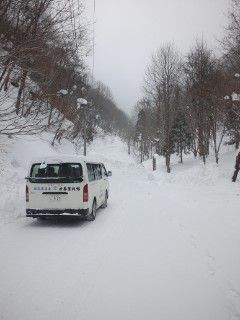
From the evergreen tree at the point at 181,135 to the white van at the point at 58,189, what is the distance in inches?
1364

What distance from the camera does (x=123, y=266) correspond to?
6.38 meters

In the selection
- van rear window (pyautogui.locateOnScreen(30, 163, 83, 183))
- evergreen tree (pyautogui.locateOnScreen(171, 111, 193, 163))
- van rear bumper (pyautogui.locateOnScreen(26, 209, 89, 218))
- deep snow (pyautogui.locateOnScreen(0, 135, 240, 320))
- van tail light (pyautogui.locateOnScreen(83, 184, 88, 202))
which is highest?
evergreen tree (pyautogui.locateOnScreen(171, 111, 193, 163))


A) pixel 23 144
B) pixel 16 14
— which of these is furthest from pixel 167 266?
pixel 23 144

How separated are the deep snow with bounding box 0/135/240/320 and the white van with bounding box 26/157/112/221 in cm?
56

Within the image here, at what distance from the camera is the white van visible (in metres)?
10.1

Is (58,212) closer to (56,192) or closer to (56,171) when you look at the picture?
(56,192)

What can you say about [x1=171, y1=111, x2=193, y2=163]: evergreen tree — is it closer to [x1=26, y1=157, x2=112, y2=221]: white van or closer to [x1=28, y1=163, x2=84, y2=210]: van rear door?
[x1=26, y1=157, x2=112, y2=221]: white van

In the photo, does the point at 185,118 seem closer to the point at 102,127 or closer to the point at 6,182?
the point at 6,182

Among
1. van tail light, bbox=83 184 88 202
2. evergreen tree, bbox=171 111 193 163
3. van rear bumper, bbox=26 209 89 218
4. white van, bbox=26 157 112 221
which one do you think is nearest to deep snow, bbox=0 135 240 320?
van rear bumper, bbox=26 209 89 218

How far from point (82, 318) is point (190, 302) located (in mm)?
1670

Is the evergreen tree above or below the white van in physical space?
above

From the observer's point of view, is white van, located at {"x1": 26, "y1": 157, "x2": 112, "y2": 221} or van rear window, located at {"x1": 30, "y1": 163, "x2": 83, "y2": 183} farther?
van rear window, located at {"x1": 30, "y1": 163, "x2": 83, "y2": 183}

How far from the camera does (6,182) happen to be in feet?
53.3

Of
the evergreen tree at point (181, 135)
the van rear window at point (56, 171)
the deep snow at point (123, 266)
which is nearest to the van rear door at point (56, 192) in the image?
the van rear window at point (56, 171)
